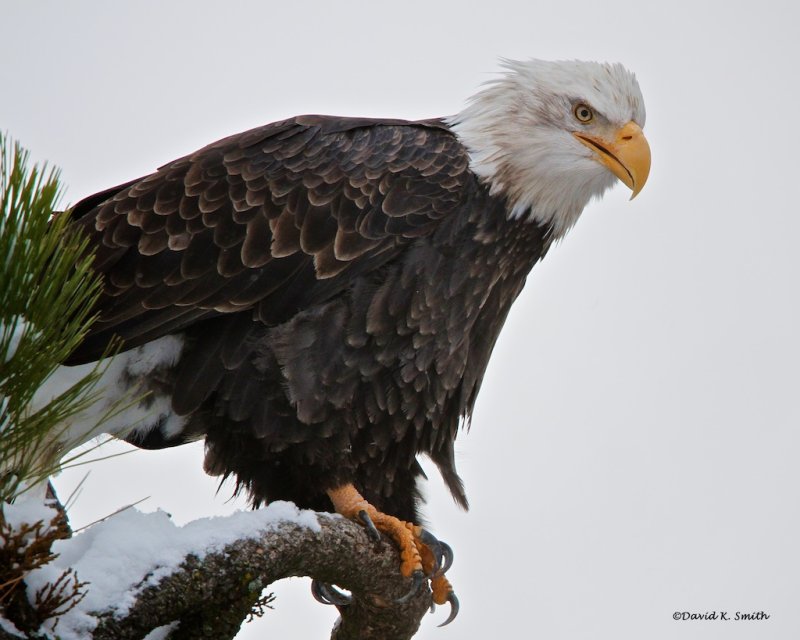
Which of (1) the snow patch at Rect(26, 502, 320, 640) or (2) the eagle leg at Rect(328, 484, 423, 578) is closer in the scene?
(1) the snow patch at Rect(26, 502, 320, 640)

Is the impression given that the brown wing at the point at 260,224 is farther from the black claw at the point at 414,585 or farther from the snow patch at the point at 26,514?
the snow patch at the point at 26,514

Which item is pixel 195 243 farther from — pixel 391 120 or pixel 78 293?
pixel 78 293

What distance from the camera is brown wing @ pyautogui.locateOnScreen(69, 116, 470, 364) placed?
12.9 ft

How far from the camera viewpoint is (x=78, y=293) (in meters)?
2.35

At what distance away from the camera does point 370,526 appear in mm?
3869

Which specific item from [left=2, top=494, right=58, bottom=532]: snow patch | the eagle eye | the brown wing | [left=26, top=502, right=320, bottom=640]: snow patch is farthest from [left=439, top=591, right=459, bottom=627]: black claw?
[left=2, top=494, right=58, bottom=532]: snow patch

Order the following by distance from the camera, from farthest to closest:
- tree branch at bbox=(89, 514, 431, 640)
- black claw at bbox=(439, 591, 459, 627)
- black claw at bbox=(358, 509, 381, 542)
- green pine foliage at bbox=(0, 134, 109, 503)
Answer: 1. black claw at bbox=(439, 591, 459, 627)
2. black claw at bbox=(358, 509, 381, 542)
3. tree branch at bbox=(89, 514, 431, 640)
4. green pine foliage at bbox=(0, 134, 109, 503)

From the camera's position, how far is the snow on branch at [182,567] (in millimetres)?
2396

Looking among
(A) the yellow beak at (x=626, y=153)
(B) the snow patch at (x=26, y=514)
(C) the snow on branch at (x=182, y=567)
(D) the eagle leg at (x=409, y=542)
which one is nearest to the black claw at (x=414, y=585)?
(D) the eagle leg at (x=409, y=542)

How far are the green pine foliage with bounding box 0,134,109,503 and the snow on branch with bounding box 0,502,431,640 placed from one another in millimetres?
279

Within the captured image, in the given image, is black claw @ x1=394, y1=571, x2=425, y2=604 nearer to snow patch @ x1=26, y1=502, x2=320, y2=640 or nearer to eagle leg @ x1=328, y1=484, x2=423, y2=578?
eagle leg @ x1=328, y1=484, x2=423, y2=578

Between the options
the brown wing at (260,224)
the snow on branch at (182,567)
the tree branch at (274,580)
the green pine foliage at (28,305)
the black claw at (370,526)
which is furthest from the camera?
the brown wing at (260,224)

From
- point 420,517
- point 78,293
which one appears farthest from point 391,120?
point 78,293

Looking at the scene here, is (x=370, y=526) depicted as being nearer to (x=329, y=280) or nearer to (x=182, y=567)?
(x=329, y=280)
